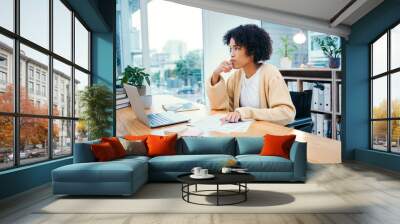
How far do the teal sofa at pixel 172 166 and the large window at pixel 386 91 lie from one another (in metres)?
2.58

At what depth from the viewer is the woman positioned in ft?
26.4

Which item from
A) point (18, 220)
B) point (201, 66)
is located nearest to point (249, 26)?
point (201, 66)

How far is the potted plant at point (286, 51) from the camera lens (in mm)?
8727

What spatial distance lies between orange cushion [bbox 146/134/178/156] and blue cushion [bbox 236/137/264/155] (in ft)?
3.31

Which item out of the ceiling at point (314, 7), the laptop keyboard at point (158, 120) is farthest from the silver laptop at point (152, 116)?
the ceiling at point (314, 7)

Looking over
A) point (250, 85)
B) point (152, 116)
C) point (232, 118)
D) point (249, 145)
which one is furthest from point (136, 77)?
point (249, 145)

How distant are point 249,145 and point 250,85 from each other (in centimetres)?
160

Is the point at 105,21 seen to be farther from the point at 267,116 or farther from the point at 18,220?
the point at 18,220

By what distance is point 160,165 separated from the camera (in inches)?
241

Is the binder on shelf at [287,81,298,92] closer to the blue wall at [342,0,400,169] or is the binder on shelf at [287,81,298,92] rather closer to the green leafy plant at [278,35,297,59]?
the green leafy plant at [278,35,297,59]

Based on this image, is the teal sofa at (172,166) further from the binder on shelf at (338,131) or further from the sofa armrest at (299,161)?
the binder on shelf at (338,131)

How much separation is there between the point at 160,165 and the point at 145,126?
6.42 ft

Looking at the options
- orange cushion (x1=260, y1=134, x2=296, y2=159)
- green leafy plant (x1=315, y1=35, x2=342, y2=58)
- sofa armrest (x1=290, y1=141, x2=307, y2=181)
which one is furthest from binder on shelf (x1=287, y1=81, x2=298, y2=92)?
sofa armrest (x1=290, y1=141, x2=307, y2=181)

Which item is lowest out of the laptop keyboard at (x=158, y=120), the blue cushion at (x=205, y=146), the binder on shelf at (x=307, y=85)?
the blue cushion at (x=205, y=146)
